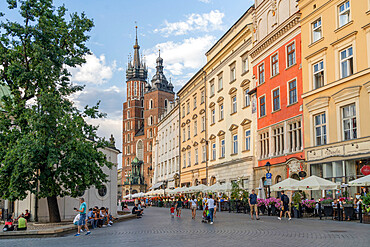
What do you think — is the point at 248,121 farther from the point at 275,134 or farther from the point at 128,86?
the point at 128,86

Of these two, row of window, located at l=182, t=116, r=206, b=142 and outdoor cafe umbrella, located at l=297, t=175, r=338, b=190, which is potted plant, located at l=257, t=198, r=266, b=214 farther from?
row of window, located at l=182, t=116, r=206, b=142

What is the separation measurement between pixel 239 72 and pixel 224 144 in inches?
321

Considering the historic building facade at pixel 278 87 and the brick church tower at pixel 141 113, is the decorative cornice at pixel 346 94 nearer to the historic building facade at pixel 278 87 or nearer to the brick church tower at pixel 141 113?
the historic building facade at pixel 278 87

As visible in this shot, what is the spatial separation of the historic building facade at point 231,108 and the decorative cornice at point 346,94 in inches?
478

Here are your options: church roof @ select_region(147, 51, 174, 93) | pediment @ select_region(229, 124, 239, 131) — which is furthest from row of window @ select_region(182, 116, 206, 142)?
church roof @ select_region(147, 51, 174, 93)

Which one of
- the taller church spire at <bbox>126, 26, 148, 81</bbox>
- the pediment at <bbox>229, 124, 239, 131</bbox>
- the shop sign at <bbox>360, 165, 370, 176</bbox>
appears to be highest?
the taller church spire at <bbox>126, 26, 148, 81</bbox>

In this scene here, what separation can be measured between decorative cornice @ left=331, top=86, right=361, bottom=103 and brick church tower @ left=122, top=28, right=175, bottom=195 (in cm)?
10664

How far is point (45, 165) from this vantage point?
2348cm

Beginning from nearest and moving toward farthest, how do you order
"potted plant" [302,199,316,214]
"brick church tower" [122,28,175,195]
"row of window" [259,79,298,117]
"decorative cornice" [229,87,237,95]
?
"potted plant" [302,199,316,214] < "row of window" [259,79,298,117] < "decorative cornice" [229,87,237,95] < "brick church tower" [122,28,175,195]

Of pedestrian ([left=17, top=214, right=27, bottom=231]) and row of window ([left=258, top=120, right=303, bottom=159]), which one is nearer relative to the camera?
pedestrian ([left=17, top=214, right=27, bottom=231])

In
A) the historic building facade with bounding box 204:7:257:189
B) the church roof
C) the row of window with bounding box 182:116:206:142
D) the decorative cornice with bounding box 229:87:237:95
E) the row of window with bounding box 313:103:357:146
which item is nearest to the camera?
the row of window with bounding box 313:103:357:146

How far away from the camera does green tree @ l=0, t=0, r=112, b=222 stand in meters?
22.5

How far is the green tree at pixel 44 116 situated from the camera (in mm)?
22453

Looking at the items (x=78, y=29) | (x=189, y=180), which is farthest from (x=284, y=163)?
(x=189, y=180)
